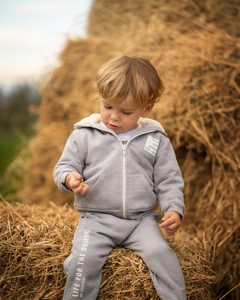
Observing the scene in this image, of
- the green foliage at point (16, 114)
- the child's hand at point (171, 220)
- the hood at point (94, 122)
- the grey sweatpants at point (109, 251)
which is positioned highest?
the hood at point (94, 122)

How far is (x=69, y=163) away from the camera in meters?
1.54

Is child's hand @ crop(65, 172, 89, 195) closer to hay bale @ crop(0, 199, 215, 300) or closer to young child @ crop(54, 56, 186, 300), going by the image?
young child @ crop(54, 56, 186, 300)

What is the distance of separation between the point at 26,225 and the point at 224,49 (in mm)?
2111

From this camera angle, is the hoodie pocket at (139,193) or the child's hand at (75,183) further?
the hoodie pocket at (139,193)

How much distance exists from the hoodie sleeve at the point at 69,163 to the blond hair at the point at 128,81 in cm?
32

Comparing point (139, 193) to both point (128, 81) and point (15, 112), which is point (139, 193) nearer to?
point (128, 81)

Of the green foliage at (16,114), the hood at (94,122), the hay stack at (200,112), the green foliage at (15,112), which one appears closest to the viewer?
the hood at (94,122)

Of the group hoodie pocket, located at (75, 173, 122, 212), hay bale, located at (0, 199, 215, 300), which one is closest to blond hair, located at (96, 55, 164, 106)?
hoodie pocket, located at (75, 173, 122, 212)

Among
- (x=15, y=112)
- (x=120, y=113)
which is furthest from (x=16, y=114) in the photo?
(x=120, y=113)

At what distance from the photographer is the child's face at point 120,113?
1.48 m

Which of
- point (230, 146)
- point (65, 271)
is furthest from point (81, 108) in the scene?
point (65, 271)

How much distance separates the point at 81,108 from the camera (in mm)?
3164

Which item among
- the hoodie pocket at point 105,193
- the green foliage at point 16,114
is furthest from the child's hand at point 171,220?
the green foliage at point 16,114

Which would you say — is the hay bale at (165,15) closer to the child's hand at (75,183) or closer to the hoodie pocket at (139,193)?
the hoodie pocket at (139,193)
